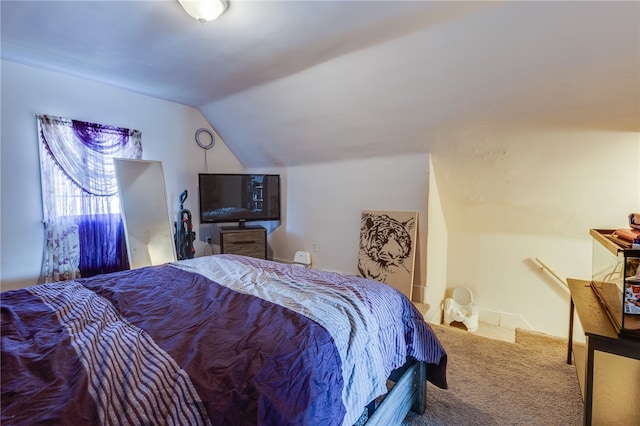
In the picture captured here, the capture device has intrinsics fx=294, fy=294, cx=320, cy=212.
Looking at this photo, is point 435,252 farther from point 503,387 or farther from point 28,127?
point 28,127

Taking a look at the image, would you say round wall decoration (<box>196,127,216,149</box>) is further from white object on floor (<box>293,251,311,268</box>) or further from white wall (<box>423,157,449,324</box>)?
white wall (<box>423,157,449,324</box>)

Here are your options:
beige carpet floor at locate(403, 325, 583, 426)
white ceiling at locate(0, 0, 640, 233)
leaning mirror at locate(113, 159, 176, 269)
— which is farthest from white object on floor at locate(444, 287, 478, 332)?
leaning mirror at locate(113, 159, 176, 269)

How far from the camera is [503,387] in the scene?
78.2 inches

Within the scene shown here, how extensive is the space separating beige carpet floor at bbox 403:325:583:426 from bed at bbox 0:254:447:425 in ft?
0.85

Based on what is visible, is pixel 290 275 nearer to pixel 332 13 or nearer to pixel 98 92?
pixel 332 13

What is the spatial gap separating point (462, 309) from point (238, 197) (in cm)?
325

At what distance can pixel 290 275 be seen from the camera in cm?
180

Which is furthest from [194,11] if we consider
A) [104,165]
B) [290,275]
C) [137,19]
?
[104,165]

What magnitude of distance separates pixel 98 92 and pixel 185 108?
998 millimetres

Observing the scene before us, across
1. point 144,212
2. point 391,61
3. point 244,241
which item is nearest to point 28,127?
point 144,212

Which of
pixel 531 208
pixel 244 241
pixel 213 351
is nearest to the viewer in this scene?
pixel 213 351

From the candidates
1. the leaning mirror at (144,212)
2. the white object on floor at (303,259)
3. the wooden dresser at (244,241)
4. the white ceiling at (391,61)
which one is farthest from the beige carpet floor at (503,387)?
the leaning mirror at (144,212)

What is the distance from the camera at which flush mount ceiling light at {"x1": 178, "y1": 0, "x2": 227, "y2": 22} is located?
5.73ft

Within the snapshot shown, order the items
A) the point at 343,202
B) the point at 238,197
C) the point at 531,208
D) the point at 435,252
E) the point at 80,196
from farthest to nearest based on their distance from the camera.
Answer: the point at 238,197 → the point at 343,202 → the point at 435,252 → the point at 80,196 → the point at 531,208
